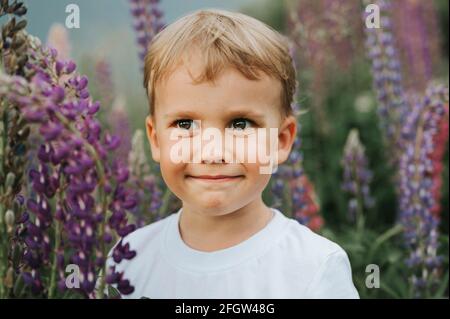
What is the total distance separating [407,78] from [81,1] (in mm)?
2242

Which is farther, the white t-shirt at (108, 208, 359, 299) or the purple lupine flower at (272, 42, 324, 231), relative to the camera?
the purple lupine flower at (272, 42, 324, 231)

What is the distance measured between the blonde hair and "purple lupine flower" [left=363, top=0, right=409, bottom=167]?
1390 mm

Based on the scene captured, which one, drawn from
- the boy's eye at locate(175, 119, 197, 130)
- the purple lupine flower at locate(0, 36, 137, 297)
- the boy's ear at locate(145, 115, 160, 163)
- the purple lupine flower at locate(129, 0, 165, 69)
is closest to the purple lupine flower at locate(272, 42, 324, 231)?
the purple lupine flower at locate(129, 0, 165, 69)

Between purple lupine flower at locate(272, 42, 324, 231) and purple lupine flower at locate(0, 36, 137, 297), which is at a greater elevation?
purple lupine flower at locate(0, 36, 137, 297)

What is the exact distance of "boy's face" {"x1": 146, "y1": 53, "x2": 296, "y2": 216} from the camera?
1.79 meters

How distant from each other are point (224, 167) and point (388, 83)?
1683mm

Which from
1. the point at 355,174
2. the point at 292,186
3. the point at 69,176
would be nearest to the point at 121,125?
the point at 292,186

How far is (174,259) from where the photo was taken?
2.02 meters

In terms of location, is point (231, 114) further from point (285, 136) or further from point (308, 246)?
point (308, 246)

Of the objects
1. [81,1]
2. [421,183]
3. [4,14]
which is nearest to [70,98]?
[4,14]

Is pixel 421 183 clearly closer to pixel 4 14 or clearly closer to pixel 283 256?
pixel 283 256

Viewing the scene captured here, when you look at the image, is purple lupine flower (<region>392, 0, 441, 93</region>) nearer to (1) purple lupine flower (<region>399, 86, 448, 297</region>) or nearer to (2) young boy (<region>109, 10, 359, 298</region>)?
(1) purple lupine flower (<region>399, 86, 448, 297</region>)

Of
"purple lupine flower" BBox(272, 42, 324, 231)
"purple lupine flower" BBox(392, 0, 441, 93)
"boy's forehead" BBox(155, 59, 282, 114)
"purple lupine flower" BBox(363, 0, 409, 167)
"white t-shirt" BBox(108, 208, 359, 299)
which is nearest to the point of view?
"boy's forehead" BBox(155, 59, 282, 114)

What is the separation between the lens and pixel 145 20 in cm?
278
